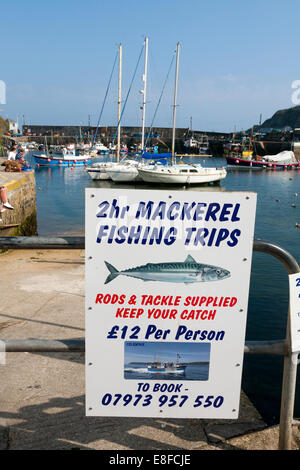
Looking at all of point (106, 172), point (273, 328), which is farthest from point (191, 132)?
point (273, 328)

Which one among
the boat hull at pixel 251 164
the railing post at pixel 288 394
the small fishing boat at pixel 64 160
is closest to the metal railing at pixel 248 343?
the railing post at pixel 288 394

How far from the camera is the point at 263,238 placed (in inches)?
945

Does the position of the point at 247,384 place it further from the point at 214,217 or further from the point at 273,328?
the point at 214,217

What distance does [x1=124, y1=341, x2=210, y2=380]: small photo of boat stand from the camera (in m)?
2.31

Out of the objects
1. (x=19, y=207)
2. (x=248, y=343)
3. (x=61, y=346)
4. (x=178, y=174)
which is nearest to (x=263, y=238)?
(x=19, y=207)

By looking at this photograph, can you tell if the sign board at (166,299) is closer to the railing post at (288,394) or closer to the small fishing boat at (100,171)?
the railing post at (288,394)

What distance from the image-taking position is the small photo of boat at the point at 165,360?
2.31 m

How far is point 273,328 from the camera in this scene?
938 centimetres

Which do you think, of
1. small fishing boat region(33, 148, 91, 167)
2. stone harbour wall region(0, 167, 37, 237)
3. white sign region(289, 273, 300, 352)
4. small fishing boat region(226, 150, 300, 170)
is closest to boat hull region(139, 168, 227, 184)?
stone harbour wall region(0, 167, 37, 237)

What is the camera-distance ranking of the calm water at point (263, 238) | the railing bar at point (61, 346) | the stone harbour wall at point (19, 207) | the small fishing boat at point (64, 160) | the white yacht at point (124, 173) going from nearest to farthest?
1. the railing bar at point (61, 346)
2. the calm water at point (263, 238)
3. the stone harbour wall at point (19, 207)
4. the white yacht at point (124, 173)
5. the small fishing boat at point (64, 160)

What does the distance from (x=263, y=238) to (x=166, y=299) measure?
22812mm

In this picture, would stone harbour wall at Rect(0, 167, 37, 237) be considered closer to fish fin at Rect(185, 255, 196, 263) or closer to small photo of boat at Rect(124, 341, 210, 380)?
small photo of boat at Rect(124, 341, 210, 380)

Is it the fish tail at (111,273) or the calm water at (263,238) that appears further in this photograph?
the calm water at (263,238)

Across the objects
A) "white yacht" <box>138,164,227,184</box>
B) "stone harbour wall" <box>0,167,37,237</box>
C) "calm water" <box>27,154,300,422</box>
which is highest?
"white yacht" <box>138,164,227,184</box>
